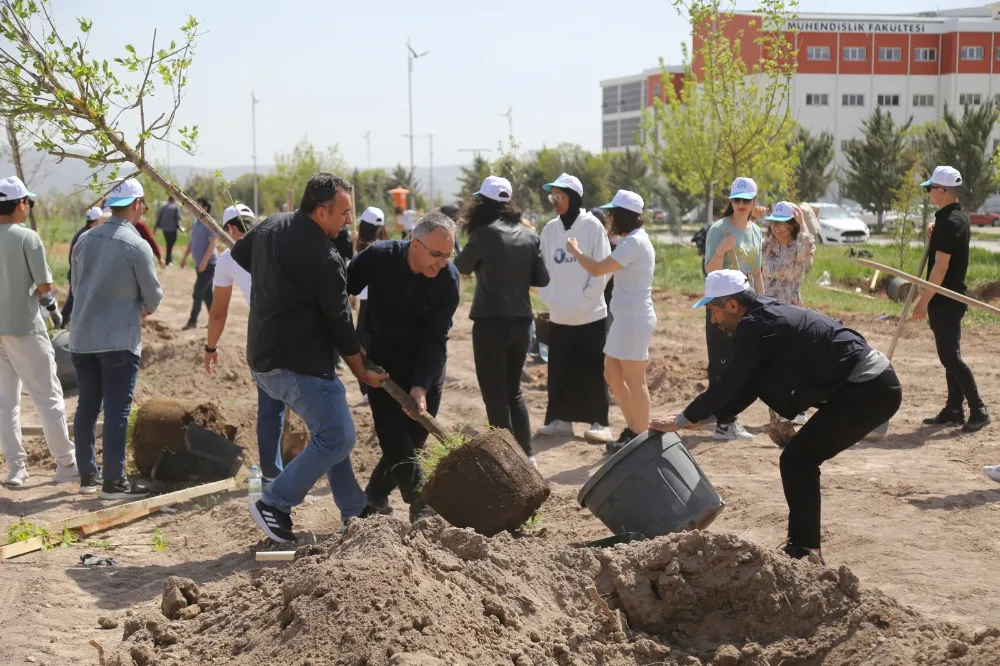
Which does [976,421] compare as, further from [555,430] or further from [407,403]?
[407,403]

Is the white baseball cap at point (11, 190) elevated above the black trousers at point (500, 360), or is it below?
above

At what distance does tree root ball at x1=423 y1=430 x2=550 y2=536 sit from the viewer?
5.49m

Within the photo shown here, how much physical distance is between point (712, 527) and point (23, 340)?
4.85 m

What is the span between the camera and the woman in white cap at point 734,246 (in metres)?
8.07

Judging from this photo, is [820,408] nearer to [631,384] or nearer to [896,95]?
[631,384]

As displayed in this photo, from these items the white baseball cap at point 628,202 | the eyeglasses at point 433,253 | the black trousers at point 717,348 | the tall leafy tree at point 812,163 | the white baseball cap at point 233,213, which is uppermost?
the tall leafy tree at point 812,163

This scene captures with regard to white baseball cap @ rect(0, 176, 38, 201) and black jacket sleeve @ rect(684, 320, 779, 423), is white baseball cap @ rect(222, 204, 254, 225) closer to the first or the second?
white baseball cap @ rect(0, 176, 38, 201)

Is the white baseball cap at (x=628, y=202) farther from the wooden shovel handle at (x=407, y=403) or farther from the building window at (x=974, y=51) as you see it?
the building window at (x=974, y=51)

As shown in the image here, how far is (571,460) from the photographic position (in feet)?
26.6

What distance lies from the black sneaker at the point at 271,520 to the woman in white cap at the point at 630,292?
2.79 metres

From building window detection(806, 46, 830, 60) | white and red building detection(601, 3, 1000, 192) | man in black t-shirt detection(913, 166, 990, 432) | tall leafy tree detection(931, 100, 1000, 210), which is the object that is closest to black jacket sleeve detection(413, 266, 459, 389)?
man in black t-shirt detection(913, 166, 990, 432)

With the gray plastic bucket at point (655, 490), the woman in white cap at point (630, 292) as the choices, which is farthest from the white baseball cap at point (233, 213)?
the gray plastic bucket at point (655, 490)

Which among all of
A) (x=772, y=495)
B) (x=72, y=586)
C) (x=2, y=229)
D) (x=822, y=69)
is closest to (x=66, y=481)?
(x=2, y=229)

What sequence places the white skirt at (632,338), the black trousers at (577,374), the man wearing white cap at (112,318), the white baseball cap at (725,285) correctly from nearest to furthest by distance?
1. the white baseball cap at (725,285)
2. the man wearing white cap at (112,318)
3. the white skirt at (632,338)
4. the black trousers at (577,374)
